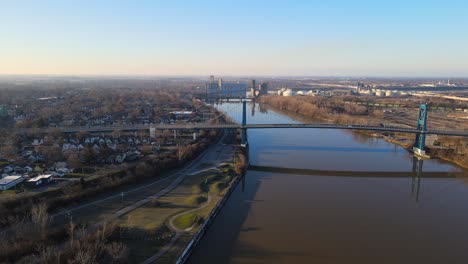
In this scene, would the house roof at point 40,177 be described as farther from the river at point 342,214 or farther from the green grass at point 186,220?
the river at point 342,214

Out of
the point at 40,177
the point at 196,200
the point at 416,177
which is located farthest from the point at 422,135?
the point at 40,177

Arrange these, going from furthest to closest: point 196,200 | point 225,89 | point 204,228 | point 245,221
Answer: point 225,89, point 196,200, point 245,221, point 204,228

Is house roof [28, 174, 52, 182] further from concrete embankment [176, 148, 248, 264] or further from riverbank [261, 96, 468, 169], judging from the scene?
riverbank [261, 96, 468, 169]

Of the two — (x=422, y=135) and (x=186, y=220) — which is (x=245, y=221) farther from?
(x=422, y=135)

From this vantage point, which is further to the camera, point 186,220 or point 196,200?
point 196,200

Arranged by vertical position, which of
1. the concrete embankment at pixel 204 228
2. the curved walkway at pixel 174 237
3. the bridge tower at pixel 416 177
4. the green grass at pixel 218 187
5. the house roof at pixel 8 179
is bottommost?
the bridge tower at pixel 416 177

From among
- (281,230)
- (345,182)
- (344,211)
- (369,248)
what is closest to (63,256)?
(281,230)

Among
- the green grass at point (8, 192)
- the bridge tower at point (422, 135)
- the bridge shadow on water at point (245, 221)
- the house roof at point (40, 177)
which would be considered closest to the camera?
the bridge shadow on water at point (245, 221)

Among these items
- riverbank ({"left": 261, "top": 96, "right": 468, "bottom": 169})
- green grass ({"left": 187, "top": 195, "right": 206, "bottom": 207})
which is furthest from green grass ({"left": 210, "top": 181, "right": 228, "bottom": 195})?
riverbank ({"left": 261, "top": 96, "right": 468, "bottom": 169})

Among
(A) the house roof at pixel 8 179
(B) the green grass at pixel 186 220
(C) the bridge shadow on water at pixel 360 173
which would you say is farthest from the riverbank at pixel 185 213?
(A) the house roof at pixel 8 179

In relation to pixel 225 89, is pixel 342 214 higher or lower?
lower
